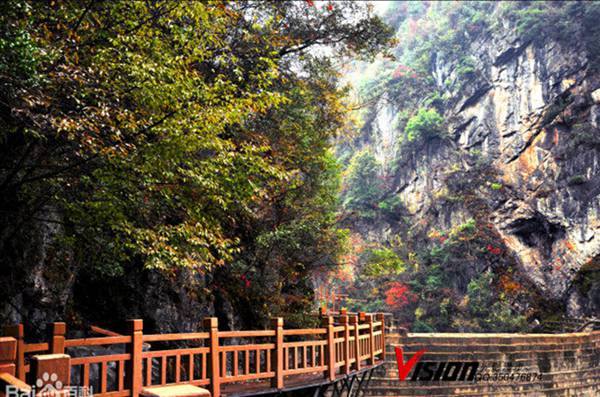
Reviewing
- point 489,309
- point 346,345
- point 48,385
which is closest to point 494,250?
point 489,309

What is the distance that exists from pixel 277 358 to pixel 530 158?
2788 cm

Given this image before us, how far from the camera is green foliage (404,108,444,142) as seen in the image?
119 ft

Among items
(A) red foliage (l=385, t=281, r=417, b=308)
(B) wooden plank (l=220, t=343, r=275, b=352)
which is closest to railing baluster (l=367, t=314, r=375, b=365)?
(B) wooden plank (l=220, t=343, r=275, b=352)

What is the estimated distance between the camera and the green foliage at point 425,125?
36.2 metres

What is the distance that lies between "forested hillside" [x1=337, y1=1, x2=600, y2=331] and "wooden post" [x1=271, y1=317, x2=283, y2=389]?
9.65m

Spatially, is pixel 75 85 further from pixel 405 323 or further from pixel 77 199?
pixel 405 323

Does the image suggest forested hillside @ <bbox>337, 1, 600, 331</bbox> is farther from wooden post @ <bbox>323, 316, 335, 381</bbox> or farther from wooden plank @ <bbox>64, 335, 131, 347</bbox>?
wooden plank @ <bbox>64, 335, 131, 347</bbox>

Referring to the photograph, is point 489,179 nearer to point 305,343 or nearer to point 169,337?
point 305,343

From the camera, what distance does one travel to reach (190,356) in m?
5.98

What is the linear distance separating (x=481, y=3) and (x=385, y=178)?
692 inches

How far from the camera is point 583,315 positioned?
23.1 metres

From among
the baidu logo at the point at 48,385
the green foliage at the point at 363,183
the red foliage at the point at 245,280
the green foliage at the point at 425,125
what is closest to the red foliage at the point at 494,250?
the green foliage at the point at 425,125

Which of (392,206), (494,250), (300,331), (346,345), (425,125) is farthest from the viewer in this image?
(392,206)

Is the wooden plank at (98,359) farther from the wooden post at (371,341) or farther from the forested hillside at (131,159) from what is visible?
the wooden post at (371,341)
